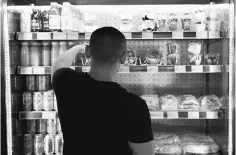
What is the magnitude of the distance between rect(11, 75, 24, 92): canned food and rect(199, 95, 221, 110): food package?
5.07ft

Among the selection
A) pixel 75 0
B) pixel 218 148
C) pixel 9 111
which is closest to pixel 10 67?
pixel 9 111

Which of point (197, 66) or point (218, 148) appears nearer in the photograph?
point (197, 66)

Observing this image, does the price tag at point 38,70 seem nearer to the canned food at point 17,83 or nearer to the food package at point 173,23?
the canned food at point 17,83

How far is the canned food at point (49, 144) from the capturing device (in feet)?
9.15

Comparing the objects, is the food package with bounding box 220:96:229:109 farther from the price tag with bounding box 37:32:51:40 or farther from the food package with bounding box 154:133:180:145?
the price tag with bounding box 37:32:51:40

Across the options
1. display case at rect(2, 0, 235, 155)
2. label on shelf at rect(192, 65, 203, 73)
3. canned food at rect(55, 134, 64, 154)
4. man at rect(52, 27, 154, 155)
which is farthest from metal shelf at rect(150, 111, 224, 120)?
man at rect(52, 27, 154, 155)

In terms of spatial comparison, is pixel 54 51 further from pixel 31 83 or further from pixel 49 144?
pixel 49 144

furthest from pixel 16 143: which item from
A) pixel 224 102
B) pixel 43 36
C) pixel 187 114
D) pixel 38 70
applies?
pixel 224 102

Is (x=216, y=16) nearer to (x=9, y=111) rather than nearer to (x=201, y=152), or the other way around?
(x=201, y=152)

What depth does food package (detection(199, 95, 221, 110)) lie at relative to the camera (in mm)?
2760

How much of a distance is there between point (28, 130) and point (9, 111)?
0.61m

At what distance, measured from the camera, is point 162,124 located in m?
3.22

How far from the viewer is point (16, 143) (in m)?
2.72

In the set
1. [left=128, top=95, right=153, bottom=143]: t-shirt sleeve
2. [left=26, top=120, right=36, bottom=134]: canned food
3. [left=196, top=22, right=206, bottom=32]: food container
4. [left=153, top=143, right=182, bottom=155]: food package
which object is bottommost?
[left=153, top=143, right=182, bottom=155]: food package
